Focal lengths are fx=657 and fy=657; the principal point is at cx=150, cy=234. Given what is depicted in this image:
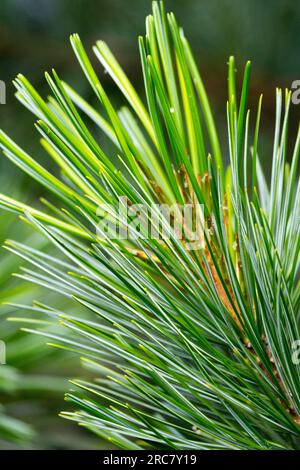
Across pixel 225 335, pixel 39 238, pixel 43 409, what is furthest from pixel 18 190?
pixel 225 335

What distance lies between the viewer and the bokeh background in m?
0.53

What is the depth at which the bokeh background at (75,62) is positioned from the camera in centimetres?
53

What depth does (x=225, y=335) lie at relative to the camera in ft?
1.11

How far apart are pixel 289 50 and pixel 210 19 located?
0.33ft

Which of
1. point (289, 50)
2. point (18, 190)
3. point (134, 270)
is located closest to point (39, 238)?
point (18, 190)

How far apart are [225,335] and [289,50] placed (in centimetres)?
54

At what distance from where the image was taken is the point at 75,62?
2.26ft

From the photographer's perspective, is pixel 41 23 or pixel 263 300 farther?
pixel 41 23

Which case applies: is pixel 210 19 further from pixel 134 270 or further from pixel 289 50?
pixel 134 270

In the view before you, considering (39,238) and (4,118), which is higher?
(4,118)

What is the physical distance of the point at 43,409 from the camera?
1.81ft
